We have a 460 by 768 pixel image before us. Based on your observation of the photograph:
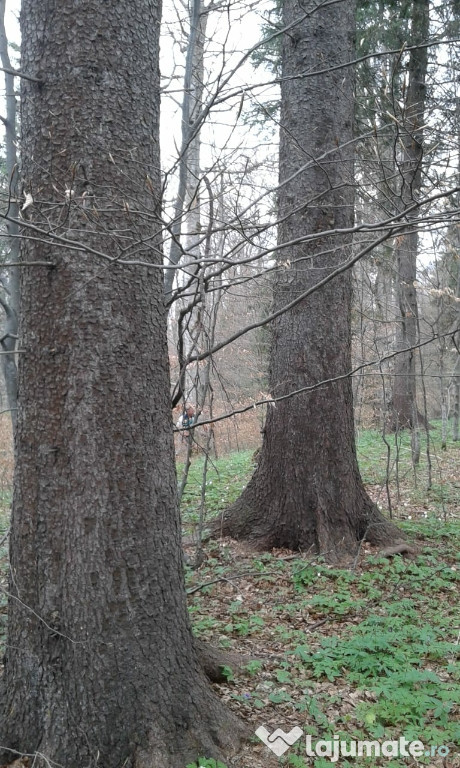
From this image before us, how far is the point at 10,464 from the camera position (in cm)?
1107

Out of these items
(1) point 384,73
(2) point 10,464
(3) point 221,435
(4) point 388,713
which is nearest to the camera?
(1) point 384,73

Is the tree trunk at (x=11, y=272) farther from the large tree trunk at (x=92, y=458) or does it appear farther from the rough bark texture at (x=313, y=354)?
the rough bark texture at (x=313, y=354)

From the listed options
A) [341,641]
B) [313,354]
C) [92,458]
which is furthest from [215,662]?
[313,354]

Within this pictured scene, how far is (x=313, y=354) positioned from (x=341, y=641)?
8.25 ft

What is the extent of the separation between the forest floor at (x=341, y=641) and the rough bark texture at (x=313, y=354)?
32 centimetres

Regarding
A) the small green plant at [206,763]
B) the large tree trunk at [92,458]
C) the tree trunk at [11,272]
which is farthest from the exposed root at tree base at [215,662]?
the tree trunk at [11,272]

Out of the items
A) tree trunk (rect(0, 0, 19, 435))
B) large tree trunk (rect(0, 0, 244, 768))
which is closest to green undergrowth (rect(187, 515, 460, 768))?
large tree trunk (rect(0, 0, 244, 768))

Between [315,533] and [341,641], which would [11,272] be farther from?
[341,641]

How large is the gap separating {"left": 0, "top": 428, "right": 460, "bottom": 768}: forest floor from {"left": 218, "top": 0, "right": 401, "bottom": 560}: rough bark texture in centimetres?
32

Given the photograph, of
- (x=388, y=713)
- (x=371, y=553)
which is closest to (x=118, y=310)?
(x=388, y=713)

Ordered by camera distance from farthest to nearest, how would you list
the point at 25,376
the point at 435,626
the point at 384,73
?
the point at 435,626, the point at 25,376, the point at 384,73

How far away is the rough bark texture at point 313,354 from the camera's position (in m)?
5.37

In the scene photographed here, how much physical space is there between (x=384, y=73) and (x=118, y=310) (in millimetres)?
1548

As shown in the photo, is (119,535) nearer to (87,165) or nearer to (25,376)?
(25,376)
